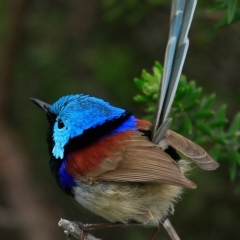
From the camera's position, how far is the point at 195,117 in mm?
4961

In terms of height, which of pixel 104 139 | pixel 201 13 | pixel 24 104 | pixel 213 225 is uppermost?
pixel 201 13

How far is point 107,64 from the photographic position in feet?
22.3

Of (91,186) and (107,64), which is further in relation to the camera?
(107,64)

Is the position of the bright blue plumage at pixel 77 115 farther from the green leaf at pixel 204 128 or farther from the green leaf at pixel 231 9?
the green leaf at pixel 231 9

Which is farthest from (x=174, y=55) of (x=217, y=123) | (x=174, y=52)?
(x=217, y=123)

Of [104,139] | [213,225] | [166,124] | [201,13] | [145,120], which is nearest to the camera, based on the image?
[166,124]

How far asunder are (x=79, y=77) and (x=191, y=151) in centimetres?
299

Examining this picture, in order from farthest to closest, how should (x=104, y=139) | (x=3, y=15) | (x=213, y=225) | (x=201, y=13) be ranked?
1. (x=3, y=15)
2. (x=213, y=225)
3. (x=201, y=13)
4. (x=104, y=139)

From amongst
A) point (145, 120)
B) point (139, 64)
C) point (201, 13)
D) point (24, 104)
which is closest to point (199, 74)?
point (139, 64)

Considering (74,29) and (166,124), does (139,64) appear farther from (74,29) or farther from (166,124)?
(166,124)

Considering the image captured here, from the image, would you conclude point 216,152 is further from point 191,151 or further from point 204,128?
point 191,151

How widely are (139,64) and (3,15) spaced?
1.36 m

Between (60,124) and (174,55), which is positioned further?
(60,124)

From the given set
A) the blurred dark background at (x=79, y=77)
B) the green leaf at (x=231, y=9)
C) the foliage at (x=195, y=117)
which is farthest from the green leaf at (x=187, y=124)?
the blurred dark background at (x=79, y=77)
